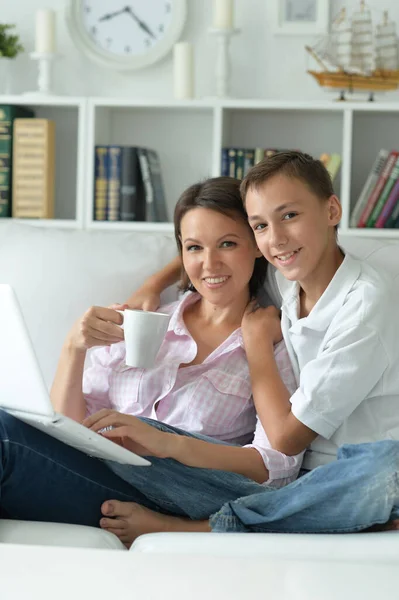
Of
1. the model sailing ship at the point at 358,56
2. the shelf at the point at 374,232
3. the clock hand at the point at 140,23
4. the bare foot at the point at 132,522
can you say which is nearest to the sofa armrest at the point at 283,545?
the bare foot at the point at 132,522

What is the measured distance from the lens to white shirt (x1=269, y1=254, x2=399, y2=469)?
149 cm

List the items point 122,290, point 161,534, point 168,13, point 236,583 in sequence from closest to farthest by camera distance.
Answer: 1. point 236,583
2. point 161,534
3. point 122,290
4. point 168,13

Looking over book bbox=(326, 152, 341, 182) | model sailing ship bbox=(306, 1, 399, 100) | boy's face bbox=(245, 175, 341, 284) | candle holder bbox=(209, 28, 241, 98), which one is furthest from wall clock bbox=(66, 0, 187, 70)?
boy's face bbox=(245, 175, 341, 284)

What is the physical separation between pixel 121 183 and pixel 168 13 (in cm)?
61

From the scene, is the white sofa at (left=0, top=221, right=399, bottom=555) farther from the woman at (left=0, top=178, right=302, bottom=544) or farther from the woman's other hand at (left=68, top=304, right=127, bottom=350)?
the woman's other hand at (left=68, top=304, right=127, bottom=350)

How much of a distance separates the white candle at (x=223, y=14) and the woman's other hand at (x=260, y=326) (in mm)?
1324

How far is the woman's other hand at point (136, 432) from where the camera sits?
1449 millimetres

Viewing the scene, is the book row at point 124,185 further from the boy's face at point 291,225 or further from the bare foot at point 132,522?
the bare foot at point 132,522

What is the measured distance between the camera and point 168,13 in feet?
9.64

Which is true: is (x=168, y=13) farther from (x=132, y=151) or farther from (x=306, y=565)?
(x=306, y=565)

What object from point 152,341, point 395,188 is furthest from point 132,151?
point 152,341

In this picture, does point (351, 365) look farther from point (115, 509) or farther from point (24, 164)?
point (24, 164)

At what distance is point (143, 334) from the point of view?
4.66 ft

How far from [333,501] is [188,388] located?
430 mm
